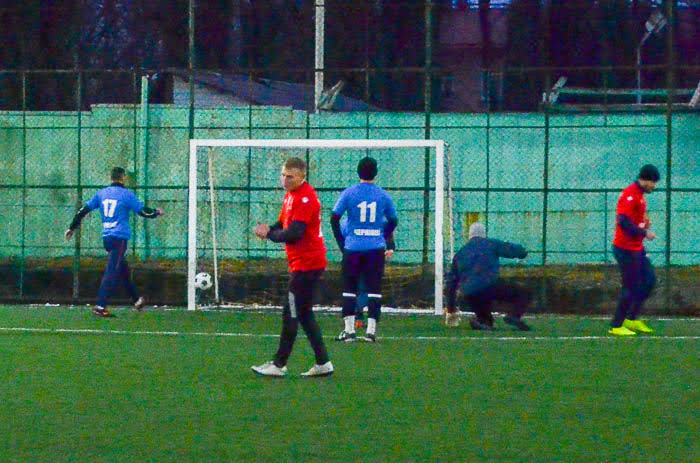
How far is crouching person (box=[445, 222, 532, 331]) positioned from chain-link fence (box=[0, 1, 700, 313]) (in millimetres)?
3658

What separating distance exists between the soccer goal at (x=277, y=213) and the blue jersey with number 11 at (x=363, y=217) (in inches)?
157

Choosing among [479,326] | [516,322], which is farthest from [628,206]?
[479,326]

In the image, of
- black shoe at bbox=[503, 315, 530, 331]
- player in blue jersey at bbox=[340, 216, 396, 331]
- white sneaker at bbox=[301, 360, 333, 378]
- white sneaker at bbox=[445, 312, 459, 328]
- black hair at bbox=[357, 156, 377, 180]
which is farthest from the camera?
white sneaker at bbox=[445, 312, 459, 328]

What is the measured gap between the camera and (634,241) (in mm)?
14195

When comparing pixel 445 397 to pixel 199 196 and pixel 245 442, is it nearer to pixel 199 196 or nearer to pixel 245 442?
pixel 245 442

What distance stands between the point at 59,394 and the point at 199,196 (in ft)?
34.7

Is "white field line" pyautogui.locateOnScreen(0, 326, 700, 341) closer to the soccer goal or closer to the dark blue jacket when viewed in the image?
the dark blue jacket

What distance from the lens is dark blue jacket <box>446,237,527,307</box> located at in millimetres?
15047

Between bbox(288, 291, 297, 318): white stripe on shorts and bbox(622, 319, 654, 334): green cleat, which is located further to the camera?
bbox(622, 319, 654, 334): green cleat

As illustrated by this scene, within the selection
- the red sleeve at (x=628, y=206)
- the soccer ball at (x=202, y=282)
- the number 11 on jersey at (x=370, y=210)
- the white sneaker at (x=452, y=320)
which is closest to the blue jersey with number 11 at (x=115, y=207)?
the soccer ball at (x=202, y=282)

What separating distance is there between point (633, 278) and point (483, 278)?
157 centimetres

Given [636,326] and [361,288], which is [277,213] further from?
[636,326]

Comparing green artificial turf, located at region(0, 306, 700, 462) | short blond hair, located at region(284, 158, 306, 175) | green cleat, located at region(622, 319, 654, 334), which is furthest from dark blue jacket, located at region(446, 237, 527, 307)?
short blond hair, located at region(284, 158, 306, 175)

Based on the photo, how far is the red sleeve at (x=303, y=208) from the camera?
9.90m
